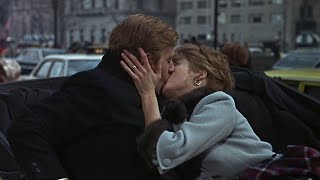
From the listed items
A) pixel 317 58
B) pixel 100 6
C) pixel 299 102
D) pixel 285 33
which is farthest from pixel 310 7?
pixel 299 102

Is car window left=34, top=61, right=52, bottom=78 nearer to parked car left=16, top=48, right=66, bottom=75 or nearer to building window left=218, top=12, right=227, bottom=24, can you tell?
parked car left=16, top=48, right=66, bottom=75

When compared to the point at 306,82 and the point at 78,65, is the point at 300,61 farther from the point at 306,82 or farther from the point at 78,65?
the point at 306,82

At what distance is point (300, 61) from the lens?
1759 centimetres

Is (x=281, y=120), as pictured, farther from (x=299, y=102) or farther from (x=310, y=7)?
(x=310, y=7)

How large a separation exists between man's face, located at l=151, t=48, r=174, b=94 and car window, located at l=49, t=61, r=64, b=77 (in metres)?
9.67

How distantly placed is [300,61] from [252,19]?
86049 mm

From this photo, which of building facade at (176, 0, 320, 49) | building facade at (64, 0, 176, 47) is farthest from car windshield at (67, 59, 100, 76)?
building facade at (64, 0, 176, 47)

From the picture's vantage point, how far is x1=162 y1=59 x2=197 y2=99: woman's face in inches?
99.6

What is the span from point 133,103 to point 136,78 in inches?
5.2

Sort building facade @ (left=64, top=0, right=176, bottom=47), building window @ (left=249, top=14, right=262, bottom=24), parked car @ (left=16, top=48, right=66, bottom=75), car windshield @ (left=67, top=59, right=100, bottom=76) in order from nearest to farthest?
car windshield @ (left=67, top=59, right=100, bottom=76) → parked car @ (left=16, top=48, right=66, bottom=75) → building window @ (left=249, top=14, right=262, bottom=24) → building facade @ (left=64, top=0, right=176, bottom=47)

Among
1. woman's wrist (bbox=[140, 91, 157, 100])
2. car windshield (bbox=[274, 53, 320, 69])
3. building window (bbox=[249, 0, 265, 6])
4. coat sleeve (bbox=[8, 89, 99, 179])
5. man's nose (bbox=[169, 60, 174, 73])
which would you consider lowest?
car windshield (bbox=[274, 53, 320, 69])

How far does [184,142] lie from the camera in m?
2.28

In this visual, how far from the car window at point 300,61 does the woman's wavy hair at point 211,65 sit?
1480 cm

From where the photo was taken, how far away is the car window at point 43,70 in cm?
1293
